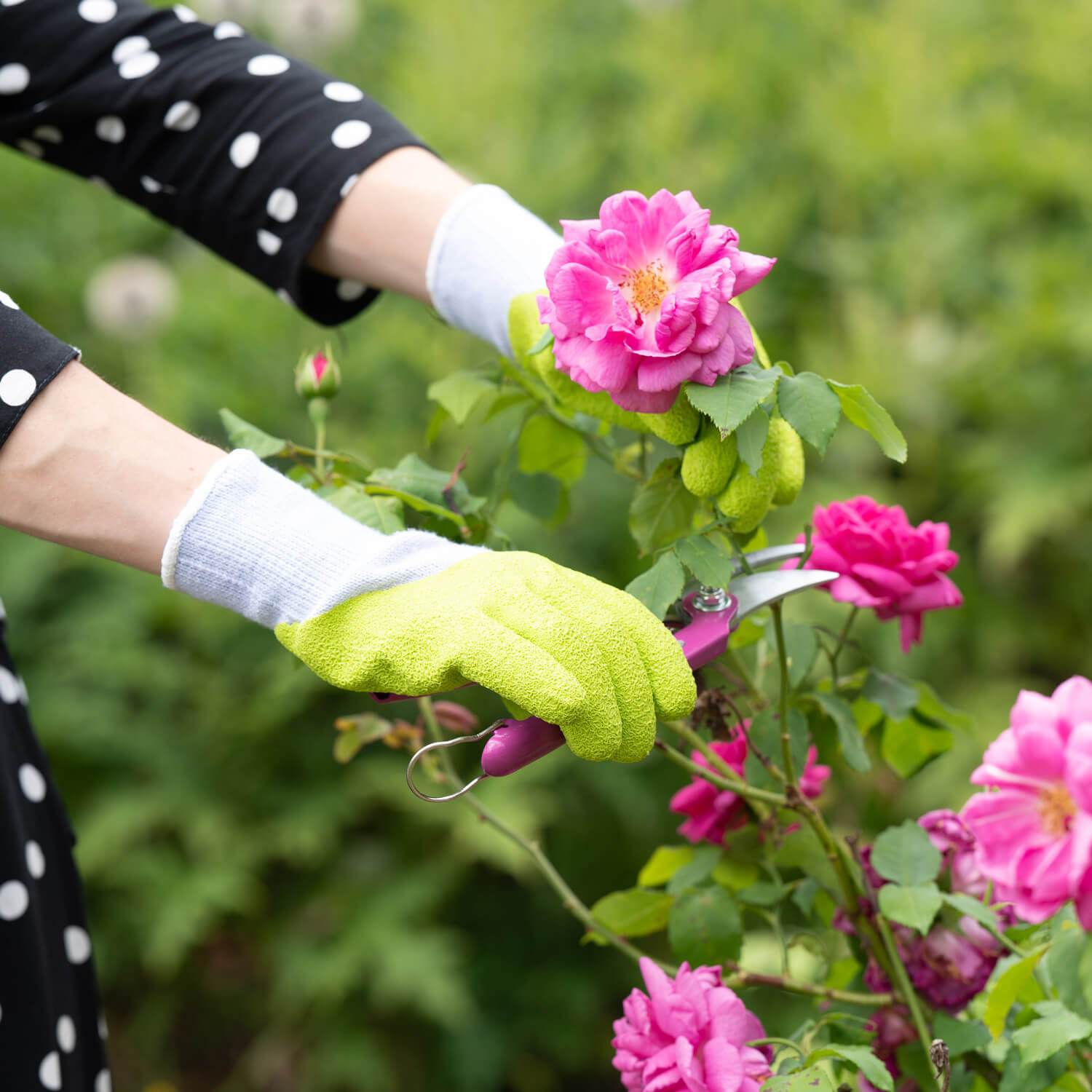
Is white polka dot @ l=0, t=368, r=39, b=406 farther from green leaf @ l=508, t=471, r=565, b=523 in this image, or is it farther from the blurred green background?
the blurred green background

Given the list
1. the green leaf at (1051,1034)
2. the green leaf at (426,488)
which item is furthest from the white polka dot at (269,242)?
the green leaf at (1051,1034)

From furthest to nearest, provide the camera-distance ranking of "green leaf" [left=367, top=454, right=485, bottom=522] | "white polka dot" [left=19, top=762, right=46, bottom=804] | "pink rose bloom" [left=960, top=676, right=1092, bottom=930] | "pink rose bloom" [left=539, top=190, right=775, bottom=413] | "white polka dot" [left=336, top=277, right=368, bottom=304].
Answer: "white polka dot" [left=336, top=277, right=368, bottom=304] < "white polka dot" [left=19, top=762, right=46, bottom=804] < "green leaf" [left=367, top=454, right=485, bottom=522] < "pink rose bloom" [left=539, top=190, right=775, bottom=413] < "pink rose bloom" [left=960, top=676, right=1092, bottom=930]

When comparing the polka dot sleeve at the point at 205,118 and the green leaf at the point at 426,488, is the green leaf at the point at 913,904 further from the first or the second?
the polka dot sleeve at the point at 205,118

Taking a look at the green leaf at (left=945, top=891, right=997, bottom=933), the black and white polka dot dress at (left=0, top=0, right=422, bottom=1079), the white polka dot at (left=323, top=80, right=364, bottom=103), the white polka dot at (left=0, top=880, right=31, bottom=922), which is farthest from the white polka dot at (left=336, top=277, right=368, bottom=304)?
the green leaf at (left=945, top=891, right=997, bottom=933)

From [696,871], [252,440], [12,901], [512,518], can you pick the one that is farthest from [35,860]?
[512,518]

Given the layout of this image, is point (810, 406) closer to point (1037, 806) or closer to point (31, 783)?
point (1037, 806)

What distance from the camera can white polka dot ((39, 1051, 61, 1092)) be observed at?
67 centimetres

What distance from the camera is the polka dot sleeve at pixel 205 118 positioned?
0.76 m

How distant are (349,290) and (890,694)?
467 millimetres

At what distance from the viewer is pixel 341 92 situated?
0.77m

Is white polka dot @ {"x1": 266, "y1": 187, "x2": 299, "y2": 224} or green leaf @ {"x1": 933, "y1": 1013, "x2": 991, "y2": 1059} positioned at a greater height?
white polka dot @ {"x1": 266, "y1": 187, "x2": 299, "y2": 224}

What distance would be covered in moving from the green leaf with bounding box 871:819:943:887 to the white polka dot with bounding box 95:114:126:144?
0.68 metres

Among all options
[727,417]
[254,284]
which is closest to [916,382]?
[254,284]

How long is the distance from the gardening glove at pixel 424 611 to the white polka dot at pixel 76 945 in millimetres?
327
